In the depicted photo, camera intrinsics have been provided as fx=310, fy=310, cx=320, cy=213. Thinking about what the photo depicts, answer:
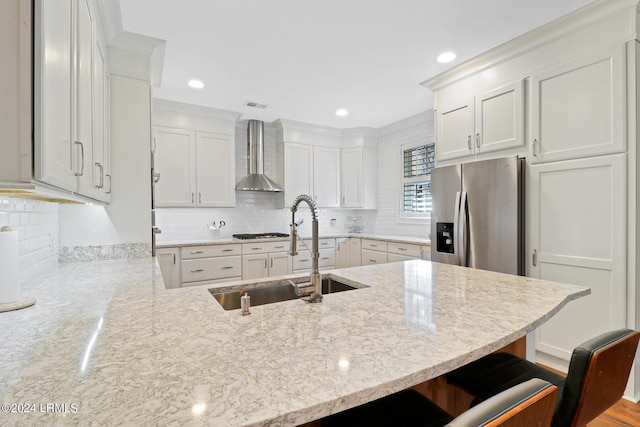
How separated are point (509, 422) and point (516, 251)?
7.34 feet

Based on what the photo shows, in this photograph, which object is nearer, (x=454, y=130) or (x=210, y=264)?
(x=454, y=130)

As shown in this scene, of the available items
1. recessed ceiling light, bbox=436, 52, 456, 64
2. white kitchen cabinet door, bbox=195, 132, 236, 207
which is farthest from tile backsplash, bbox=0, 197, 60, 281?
recessed ceiling light, bbox=436, 52, 456, 64

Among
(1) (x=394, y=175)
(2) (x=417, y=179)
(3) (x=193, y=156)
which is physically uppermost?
(3) (x=193, y=156)

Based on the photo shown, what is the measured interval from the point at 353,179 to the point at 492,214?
107 inches

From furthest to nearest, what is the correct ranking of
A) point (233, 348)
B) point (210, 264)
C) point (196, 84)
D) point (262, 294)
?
1. point (210, 264)
2. point (196, 84)
3. point (262, 294)
4. point (233, 348)

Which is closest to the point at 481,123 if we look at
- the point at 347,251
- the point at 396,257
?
the point at 396,257

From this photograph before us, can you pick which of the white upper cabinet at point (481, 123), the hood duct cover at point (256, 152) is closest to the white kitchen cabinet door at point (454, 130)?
the white upper cabinet at point (481, 123)

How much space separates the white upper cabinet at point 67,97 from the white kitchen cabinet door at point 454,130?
113 inches

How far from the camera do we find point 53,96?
2.82 feet

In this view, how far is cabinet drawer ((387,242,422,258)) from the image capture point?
378 centimetres

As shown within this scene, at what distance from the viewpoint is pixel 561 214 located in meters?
2.32

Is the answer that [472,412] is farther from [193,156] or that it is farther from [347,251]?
[347,251]

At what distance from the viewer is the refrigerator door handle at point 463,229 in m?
2.75

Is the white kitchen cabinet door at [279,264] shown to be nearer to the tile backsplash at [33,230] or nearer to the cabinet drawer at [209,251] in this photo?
the cabinet drawer at [209,251]
